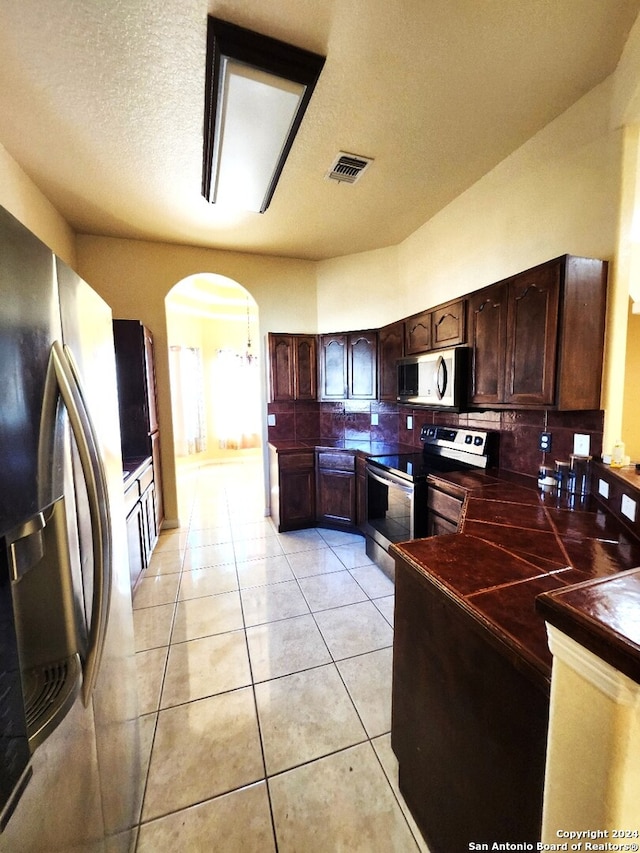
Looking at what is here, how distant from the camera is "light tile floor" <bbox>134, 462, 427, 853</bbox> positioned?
1.18 meters

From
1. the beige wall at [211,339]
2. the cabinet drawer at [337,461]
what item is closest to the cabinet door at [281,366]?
the cabinet drawer at [337,461]

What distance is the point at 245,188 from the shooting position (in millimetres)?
2463

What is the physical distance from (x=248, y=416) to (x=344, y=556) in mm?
4487

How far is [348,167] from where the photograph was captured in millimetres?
2322

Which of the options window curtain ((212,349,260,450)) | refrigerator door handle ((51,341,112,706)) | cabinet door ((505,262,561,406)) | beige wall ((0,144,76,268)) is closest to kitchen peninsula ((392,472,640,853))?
cabinet door ((505,262,561,406))

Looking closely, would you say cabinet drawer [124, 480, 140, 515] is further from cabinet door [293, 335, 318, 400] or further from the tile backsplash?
cabinet door [293, 335, 318, 400]

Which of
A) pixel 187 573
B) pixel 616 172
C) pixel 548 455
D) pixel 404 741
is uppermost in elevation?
pixel 616 172

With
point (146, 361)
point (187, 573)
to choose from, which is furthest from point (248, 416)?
point (187, 573)

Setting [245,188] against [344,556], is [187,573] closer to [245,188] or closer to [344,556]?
[344,556]

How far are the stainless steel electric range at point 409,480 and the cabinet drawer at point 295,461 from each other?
0.69m

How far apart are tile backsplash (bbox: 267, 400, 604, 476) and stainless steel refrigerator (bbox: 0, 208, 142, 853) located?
7.34 feet

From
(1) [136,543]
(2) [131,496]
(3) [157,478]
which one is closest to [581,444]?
(2) [131,496]

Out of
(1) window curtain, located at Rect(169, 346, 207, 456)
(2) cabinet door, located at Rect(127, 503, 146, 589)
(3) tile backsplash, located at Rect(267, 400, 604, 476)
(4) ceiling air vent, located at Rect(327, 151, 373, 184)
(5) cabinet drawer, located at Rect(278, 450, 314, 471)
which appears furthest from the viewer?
(1) window curtain, located at Rect(169, 346, 207, 456)

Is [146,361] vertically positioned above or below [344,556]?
above
